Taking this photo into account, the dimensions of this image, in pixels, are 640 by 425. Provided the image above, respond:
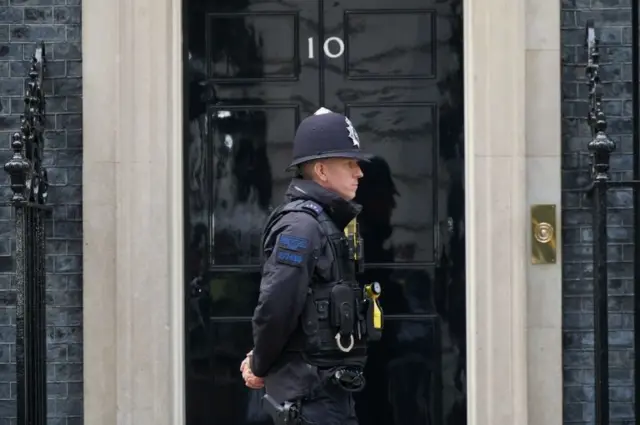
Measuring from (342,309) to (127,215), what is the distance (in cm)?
198

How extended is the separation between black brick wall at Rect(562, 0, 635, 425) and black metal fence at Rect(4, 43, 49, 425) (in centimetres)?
269

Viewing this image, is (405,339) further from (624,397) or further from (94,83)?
(94,83)

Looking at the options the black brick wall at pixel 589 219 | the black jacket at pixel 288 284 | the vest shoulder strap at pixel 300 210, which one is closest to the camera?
the black jacket at pixel 288 284

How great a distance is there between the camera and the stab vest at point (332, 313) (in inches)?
169

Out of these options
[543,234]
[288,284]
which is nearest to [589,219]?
[543,234]

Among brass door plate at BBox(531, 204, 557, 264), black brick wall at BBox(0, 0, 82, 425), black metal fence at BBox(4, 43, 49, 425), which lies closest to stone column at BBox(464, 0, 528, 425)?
brass door plate at BBox(531, 204, 557, 264)

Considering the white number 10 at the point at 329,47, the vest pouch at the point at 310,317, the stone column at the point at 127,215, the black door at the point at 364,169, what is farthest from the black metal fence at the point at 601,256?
the stone column at the point at 127,215

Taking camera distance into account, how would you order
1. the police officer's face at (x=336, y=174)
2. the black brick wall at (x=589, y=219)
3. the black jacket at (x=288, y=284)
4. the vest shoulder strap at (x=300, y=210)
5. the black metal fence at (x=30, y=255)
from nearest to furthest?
1. the black jacket at (x=288, y=284)
2. the vest shoulder strap at (x=300, y=210)
3. the police officer's face at (x=336, y=174)
4. the black metal fence at (x=30, y=255)
5. the black brick wall at (x=589, y=219)

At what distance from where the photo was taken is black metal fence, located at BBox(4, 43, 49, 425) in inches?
216

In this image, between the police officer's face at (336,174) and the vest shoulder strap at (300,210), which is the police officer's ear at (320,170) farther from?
the vest shoulder strap at (300,210)

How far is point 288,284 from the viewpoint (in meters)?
4.23

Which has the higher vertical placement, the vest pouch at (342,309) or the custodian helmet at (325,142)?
the custodian helmet at (325,142)

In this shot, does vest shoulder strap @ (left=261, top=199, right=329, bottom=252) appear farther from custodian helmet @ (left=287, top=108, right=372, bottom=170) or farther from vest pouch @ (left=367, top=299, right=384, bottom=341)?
vest pouch @ (left=367, top=299, right=384, bottom=341)

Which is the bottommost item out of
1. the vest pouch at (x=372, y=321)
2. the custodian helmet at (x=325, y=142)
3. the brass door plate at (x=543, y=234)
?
the vest pouch at (x=372, y=321)
